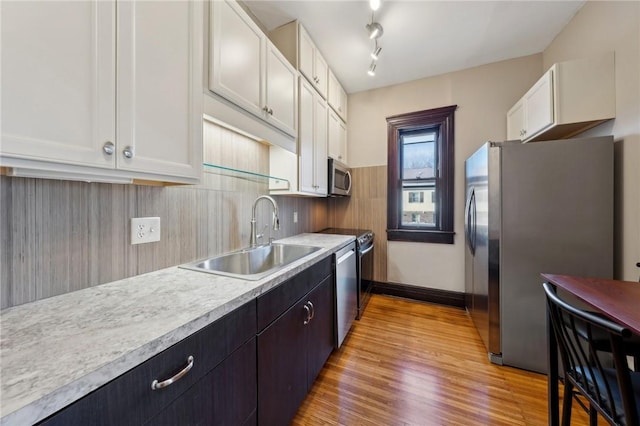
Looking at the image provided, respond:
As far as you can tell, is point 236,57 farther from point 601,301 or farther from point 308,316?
point 601,301

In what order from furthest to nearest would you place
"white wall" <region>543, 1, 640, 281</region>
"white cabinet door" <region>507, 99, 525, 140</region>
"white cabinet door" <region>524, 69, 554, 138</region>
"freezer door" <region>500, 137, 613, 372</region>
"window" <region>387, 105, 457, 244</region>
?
"window" <region>387, 105, 457, 244</region>, "white cabinet door" <region>507, 99, 525, 140</region>, "white cabinet door" <region>524, 69, 554, 138</region>, "freezer door" <region>500, 137, 613, 372</region>, "white wall" <region>543, 1, 640, 281</region>

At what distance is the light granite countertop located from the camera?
16.8 inches

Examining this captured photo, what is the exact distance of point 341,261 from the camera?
1944 millimetres

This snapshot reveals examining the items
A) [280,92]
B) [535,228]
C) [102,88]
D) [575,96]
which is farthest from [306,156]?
[575,96]

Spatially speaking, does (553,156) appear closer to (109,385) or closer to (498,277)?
(498,277)

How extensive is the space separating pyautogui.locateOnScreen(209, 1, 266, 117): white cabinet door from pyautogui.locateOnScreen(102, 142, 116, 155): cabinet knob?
587 mm

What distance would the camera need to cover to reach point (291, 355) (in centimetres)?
→ 122

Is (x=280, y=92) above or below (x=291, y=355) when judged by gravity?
above

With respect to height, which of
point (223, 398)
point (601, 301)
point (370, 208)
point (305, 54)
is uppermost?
point (305, 54)

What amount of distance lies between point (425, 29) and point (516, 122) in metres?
1.30

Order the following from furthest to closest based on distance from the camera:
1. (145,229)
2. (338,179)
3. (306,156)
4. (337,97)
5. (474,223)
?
(337,97) < (338,179) < (474,223) < (306,156) < (145,229)

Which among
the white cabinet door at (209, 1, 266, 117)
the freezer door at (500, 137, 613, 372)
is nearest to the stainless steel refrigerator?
the freezer door at (500, 137, 613, 372)

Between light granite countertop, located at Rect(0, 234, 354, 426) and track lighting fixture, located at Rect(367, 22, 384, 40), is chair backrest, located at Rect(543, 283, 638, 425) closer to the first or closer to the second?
light granite countertop, located at Rect(0, 234, 354, 426)

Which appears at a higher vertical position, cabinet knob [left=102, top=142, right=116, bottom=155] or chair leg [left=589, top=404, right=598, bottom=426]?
cabinet knob [left=102, top=142, right=116, bottom=155]
